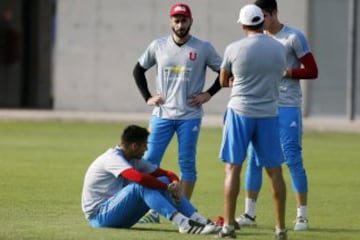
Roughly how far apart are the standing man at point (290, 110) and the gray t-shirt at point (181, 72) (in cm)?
88

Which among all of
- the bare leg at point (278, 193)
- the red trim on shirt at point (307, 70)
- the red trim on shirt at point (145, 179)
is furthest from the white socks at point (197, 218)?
the red trim on shirt at point (307, 70)

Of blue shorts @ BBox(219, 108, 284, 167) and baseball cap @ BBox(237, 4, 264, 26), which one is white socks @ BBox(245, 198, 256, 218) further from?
baseball cap @ BBox(237, 4, 264, 26)

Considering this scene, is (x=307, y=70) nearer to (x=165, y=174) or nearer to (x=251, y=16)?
(x=251, y=16)

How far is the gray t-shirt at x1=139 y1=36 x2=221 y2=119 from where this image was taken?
16.1m

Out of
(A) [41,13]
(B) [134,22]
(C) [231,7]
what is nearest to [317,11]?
(C) [231,7]

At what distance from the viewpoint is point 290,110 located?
1575cm

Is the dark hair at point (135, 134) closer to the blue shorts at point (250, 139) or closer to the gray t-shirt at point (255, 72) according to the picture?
the blue shorts at point (250, 139)

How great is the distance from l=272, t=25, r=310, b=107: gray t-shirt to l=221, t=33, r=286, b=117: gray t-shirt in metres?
1.42

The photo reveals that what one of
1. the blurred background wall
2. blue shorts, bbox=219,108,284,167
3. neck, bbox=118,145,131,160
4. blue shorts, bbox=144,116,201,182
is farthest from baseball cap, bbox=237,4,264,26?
the blurred background wall

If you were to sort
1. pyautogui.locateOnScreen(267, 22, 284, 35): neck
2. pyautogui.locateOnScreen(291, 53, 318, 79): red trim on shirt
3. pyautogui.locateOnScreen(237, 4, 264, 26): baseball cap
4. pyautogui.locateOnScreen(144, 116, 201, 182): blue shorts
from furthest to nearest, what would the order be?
pyautogui.locateOnScreen(144, 116, 201, 182): blue shorts
pyautogui.locateOnScreen(267, 22, 284, 35): neck
pyautogui.locateOnScreen(291, 53, 318, 79): red trim on shirt
pyautogui.locateOnScreen(237, 4, 264, 26): baseball cap

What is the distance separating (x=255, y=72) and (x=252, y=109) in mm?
363

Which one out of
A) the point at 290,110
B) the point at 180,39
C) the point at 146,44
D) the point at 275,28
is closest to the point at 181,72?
the point at 180,39

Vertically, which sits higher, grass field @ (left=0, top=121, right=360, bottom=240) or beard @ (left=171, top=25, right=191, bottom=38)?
beard @ (left=171, top=25, right=191, bottom=38)

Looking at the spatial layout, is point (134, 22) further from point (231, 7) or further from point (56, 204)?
point (56, 204)
